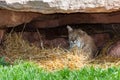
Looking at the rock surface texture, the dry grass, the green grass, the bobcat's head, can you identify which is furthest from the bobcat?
the green grass

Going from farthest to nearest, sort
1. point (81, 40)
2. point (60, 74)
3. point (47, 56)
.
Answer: point (81, 40)
point (47, 56)
point (60, 74)

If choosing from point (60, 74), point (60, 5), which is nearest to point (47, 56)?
point (60, 5)

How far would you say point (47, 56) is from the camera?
6031 mm

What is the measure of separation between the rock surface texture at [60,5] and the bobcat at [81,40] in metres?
1.16

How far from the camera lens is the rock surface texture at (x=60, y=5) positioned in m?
5.17

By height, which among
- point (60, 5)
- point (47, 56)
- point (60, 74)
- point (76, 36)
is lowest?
point (47, 56)

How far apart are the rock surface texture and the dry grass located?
0.82m

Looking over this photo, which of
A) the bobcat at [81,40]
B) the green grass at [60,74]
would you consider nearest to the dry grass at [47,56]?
the bobcat at [81,40]

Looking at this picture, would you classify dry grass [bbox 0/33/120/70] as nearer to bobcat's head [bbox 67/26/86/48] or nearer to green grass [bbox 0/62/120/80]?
bobcat's head [bbox 67/26/86/48]

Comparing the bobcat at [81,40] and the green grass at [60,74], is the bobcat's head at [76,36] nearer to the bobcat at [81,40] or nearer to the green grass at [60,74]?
the bobcat at [81,40]

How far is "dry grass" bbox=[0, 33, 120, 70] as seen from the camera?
5.53 metres

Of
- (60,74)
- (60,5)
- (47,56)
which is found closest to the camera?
(60,74)

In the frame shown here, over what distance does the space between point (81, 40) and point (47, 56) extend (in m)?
0.75

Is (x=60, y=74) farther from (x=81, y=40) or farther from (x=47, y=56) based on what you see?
(x=81, y=40)
